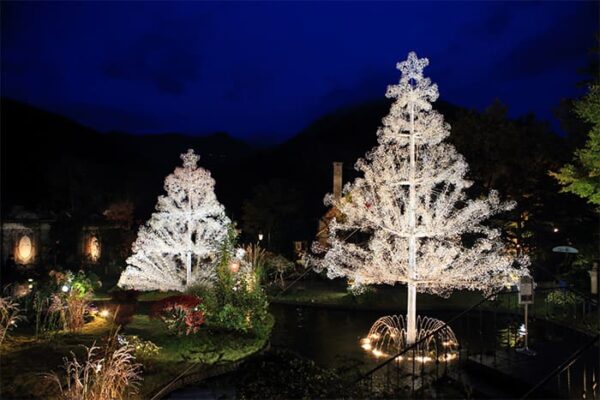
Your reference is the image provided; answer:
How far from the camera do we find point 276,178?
129ft

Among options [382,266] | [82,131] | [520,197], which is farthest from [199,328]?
[82,131]

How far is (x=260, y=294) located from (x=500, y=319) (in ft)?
25.2

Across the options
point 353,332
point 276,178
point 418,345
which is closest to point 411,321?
point 418,345

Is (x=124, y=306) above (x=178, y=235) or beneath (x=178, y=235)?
beneath

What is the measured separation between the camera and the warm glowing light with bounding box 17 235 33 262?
24500 millimetres

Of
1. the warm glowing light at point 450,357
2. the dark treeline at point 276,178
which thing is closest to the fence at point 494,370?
the warm glowing light at point 450,357

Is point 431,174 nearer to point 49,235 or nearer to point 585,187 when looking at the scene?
point 585,187

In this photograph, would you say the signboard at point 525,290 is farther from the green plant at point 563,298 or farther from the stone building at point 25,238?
the stone building at point 25,238

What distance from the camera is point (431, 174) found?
1108 cm

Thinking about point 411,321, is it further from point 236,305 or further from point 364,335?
point 236,305

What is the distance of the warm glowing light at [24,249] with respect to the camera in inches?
965

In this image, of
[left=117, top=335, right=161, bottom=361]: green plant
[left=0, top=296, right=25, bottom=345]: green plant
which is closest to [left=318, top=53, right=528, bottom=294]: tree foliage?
[left=117, top=335, right=161, bottom=361]: green plant

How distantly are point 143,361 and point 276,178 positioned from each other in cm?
3026

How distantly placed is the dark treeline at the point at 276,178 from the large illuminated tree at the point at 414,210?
221 inches
